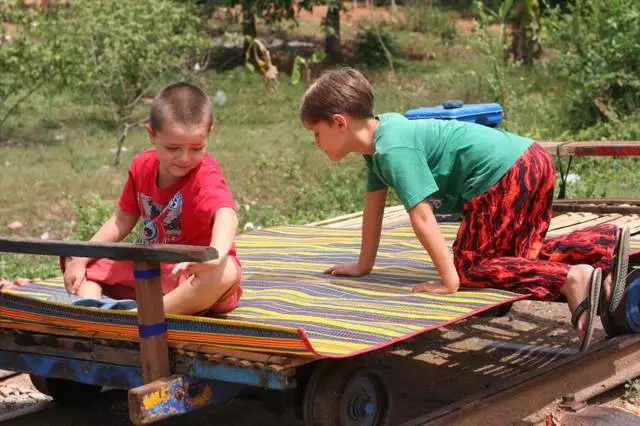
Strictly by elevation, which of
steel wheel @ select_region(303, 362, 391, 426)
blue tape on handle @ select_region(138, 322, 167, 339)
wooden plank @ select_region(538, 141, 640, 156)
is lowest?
steel wheel @ select_region(303, 362, 391, 426)

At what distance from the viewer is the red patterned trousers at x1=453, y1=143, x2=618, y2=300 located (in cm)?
445

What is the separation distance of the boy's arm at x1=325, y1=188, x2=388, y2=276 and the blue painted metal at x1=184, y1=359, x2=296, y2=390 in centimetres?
134

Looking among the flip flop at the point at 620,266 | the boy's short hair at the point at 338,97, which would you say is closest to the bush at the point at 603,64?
the flip flop at the point at 620,266

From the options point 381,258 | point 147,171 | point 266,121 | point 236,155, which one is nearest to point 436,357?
point 381,258

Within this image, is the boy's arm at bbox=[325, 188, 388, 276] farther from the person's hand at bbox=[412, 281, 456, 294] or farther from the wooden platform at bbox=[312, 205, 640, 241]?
the wooden platform at bbox=[312, 205, 640, 241]

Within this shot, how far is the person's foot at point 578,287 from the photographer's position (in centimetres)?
441

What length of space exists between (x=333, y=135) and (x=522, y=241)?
94 centimetres

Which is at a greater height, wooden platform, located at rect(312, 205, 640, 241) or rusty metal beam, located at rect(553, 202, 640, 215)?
rusty metal beam, located at rect(553, 202, 640, 215)

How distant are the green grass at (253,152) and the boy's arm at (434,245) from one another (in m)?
3.48

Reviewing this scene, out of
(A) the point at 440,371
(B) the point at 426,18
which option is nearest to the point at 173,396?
(A) the point at 440,371

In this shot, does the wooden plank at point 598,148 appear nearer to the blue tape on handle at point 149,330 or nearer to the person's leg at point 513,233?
the person's leg at point 513,233

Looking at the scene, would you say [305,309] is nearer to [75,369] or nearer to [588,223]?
[75,369]

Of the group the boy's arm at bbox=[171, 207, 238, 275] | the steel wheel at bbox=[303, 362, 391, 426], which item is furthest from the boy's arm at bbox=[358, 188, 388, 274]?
the steel wheel at bbox=[303, 362, 391, 426]

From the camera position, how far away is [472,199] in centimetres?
470
